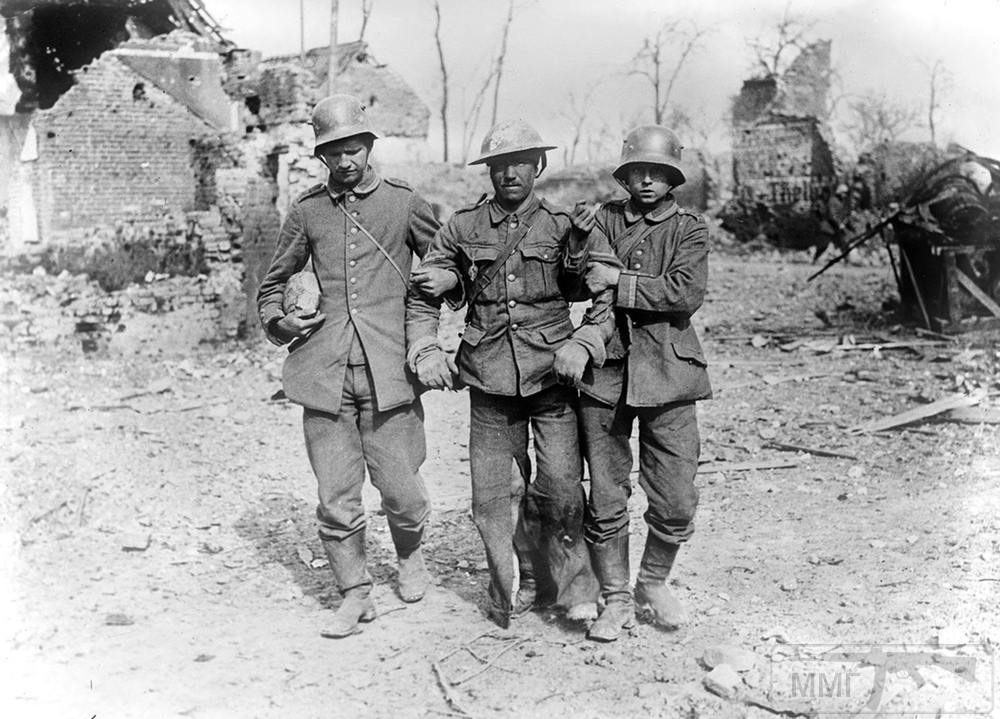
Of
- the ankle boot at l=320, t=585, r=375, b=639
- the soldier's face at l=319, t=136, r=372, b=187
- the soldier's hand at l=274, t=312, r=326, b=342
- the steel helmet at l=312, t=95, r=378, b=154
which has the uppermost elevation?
the steel helmet at l=312, t=95, r=378, b=154

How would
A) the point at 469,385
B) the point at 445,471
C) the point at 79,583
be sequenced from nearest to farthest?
the point at 469,385, the point at 79,583, the point at 445,471

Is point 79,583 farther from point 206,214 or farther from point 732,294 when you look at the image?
point 732,294

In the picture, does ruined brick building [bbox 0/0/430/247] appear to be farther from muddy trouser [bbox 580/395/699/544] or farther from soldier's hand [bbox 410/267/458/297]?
muddy trouser [bbox 580/395/699/544]

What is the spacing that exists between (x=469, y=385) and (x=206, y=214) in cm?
893

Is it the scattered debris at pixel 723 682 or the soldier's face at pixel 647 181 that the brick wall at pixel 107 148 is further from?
Result: the scattered debris at pixel 723 682

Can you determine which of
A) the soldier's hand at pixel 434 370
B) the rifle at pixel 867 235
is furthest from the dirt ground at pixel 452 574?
the rifle at pixel 867 235

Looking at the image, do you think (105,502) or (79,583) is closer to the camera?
(79,583)

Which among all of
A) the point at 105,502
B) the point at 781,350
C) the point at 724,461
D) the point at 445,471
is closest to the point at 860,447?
the point at 724,461

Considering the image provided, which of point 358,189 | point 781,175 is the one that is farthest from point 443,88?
point 358,189

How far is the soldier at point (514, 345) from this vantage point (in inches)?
144

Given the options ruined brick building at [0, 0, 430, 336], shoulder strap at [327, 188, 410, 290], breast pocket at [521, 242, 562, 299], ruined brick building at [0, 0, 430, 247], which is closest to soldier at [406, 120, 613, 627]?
breast pocket at [521, 242, 562, 299]

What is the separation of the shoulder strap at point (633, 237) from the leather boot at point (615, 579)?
119 centimetres

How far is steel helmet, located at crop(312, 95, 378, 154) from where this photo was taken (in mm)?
3846

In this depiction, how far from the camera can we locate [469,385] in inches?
150
